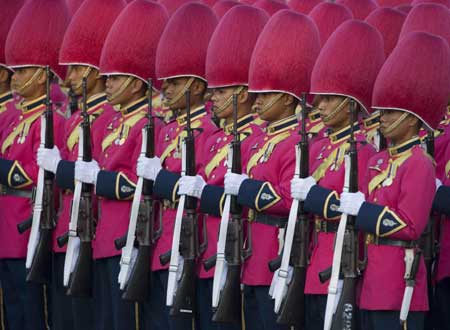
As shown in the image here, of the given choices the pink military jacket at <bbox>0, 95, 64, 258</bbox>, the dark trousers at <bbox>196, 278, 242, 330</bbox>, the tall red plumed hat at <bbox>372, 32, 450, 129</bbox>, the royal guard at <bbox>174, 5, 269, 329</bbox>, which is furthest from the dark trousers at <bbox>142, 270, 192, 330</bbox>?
the tall red plumed hat at <bbox>372, 32, 450, 129</bbox>

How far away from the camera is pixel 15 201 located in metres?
11.4

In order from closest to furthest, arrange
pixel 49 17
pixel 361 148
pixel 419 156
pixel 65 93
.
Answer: pixel 419 156
pixel 361 148
pixel 49 17
pixel 65 93

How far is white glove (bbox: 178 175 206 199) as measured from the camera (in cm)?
1013

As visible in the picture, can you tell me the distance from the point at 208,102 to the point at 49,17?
62.8 inches

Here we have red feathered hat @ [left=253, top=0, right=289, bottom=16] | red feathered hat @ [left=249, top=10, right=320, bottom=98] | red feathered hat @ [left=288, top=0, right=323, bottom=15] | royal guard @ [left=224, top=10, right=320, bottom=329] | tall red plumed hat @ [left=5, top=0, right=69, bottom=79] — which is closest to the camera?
royal guard @ [left=224, top=10, right=320, bottom=329]

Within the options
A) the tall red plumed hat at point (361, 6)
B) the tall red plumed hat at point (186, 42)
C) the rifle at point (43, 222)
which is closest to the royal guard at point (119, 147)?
the tall red plumed hat at point (186, 42)

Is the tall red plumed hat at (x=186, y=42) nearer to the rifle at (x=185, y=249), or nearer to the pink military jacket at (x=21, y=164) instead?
the rifle at (x=185, y=249)

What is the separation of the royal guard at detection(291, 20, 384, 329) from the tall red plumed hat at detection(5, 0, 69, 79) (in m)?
2.84

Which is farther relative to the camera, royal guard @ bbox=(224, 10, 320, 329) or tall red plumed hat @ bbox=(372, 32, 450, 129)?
royal guard @ bbox=(224, 10, 320, 329)

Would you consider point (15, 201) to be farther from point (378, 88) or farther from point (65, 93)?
point (378, 88)

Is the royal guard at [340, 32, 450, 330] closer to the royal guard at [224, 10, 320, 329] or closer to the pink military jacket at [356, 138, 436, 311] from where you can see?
the pink military jacket at [356, 138, 436, 311]

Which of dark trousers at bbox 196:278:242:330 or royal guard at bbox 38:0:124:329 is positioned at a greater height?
royal guard at bbox 38:0:124:329

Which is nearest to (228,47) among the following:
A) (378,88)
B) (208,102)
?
(208,102)

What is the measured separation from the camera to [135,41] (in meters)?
11.2
